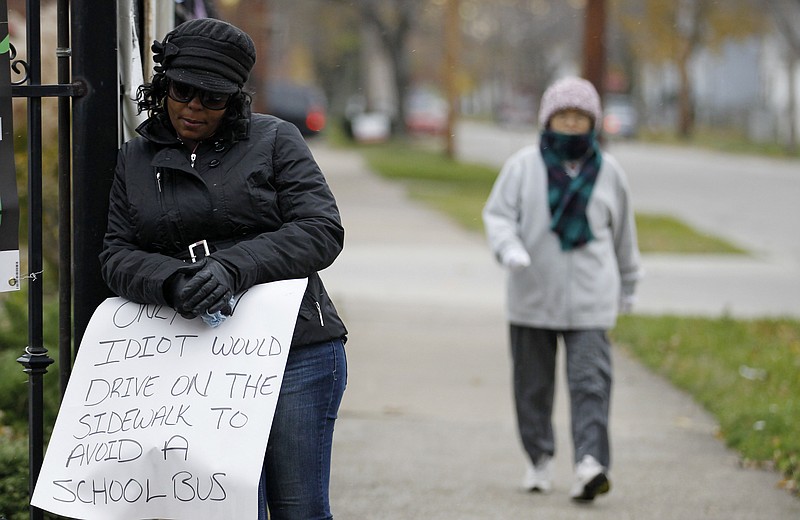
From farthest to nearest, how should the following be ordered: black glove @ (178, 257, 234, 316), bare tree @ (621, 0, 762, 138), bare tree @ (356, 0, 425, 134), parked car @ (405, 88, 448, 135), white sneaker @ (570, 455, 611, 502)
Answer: parked car @ (405, 88, 448, 135) < bare tree @ (356, 0, 425, 134) < bare tree @ (621, 0, 762, 138) < white sneaker @ (570, 455, 611, 502) < black glove @ (178, 257, 234, 316)

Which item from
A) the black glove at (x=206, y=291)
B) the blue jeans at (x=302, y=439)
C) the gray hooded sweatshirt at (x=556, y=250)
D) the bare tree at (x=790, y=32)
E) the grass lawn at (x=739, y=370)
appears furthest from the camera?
the bare tree at (x=790, y=32)

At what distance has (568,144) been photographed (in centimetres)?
537

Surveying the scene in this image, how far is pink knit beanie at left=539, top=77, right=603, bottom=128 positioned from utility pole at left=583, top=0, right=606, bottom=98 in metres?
9.50

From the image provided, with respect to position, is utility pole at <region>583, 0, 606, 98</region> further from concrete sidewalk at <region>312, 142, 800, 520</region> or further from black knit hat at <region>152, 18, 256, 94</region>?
black knit hat at <region>152, 18, 256, 94</region>

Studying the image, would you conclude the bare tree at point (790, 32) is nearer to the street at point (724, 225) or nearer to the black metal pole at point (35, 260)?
the street at point (724, 225)

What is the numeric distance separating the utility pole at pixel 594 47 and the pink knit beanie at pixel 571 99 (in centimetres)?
950

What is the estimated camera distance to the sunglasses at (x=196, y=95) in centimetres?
301

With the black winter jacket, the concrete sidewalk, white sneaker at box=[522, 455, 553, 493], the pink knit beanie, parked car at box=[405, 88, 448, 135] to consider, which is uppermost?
the pink knit beanie

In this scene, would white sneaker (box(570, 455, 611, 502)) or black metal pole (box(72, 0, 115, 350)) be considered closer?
black metal pole (box(72, 0, 115, 350))

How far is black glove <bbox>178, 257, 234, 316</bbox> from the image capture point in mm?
2883

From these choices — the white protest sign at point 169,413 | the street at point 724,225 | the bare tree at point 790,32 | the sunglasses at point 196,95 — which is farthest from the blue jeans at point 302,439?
the bare tree at point 790,32

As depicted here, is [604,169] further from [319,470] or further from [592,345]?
[319,470]

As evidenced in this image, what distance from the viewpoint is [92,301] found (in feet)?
11.4

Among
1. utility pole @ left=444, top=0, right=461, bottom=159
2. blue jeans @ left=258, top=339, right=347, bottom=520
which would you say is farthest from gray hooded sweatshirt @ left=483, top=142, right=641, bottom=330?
utility pole @ left=444, top=0, right=461, bottom=159
